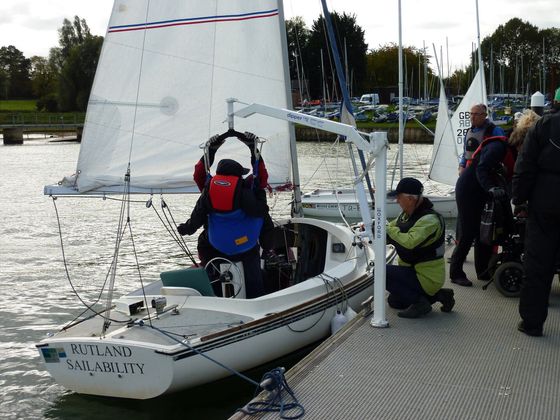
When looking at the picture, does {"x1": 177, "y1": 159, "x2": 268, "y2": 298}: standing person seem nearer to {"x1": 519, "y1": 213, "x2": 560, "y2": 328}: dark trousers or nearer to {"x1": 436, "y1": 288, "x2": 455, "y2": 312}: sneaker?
{"x1": 436, "y1": 288, "x2": 455, "y2": 312}: sneaker

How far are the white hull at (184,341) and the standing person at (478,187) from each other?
1439mm

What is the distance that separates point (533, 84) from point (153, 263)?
73.5 m

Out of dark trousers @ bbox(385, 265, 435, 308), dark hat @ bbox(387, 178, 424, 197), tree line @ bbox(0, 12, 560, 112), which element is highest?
tree line @ bbox(0, 12, 560, 112)

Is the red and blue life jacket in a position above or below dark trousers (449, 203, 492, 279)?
above

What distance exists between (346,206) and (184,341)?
1365 centimetres

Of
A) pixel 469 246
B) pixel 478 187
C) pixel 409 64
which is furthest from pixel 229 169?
pixel 409 64

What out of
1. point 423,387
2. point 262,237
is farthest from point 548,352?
Result: point 262,237

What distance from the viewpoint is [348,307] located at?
23.2 feet

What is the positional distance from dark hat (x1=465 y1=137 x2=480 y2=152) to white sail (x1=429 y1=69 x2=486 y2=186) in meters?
9.73

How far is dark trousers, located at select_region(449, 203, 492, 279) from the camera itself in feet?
23.6

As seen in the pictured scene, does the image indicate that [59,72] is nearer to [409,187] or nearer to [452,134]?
[452,134]

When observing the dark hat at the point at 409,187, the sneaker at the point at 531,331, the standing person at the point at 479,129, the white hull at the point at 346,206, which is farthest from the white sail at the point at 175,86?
the white hull at the point at 346,206

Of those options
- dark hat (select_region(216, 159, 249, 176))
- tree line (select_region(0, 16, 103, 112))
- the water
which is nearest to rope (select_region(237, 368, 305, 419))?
the water

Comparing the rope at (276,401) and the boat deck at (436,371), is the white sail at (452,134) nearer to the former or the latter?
the boat deck at (436,371)
